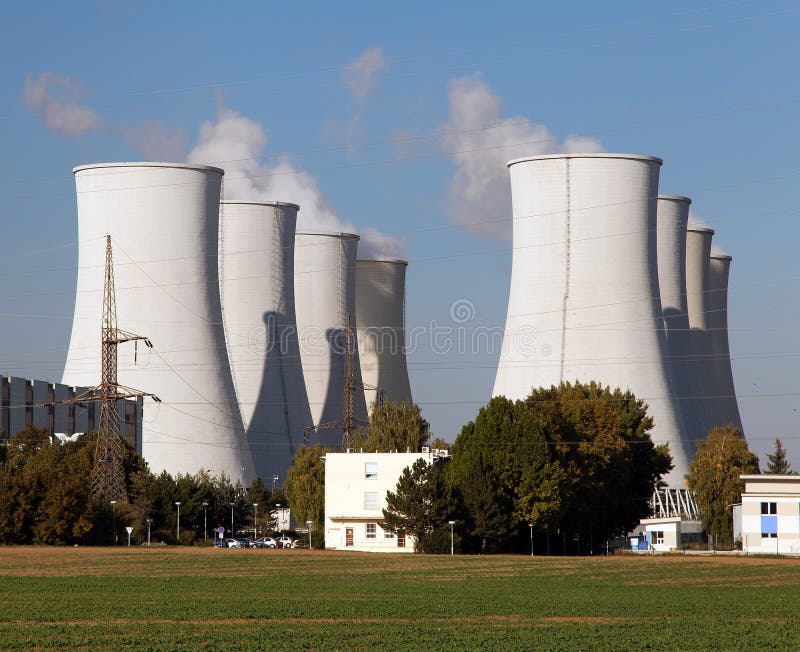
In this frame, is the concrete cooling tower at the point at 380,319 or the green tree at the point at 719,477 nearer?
the green tree at the point at 719,477

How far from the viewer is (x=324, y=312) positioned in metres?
56.1

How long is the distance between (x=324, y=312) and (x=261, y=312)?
224 inches

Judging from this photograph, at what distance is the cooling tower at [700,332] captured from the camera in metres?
49.9

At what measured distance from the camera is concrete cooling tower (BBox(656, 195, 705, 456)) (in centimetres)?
4831

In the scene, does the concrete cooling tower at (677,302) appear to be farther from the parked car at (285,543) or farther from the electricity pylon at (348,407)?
the parked car at (285,543)

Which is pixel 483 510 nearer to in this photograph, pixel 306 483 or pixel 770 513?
pixel 770 513

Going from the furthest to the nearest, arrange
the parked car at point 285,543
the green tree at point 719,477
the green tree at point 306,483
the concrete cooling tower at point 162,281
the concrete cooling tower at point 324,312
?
the concrete cooling tower at point 324,312, the green tree at point 306,483, the parked car at point 285,543, the green tree at point 719,477, the concrete cooling tower at point 162,281

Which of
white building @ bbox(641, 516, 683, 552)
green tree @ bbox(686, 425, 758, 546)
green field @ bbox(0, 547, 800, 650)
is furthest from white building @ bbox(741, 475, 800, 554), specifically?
green field @ bbox(0, 547, 800, 650)

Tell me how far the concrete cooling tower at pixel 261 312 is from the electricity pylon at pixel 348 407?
67.8 inches

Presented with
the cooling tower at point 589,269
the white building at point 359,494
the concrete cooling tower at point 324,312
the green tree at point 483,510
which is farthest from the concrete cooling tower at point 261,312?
the green tree at point 483,510

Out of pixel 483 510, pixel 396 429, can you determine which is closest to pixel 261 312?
pixel 396 429

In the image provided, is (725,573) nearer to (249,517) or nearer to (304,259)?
(249,517)

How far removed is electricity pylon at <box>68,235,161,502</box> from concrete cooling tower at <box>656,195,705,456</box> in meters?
17.3

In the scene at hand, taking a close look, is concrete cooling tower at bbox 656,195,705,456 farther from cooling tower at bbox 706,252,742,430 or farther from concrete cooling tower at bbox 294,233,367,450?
concrete cooling tower at bbox 294,233,367,450
